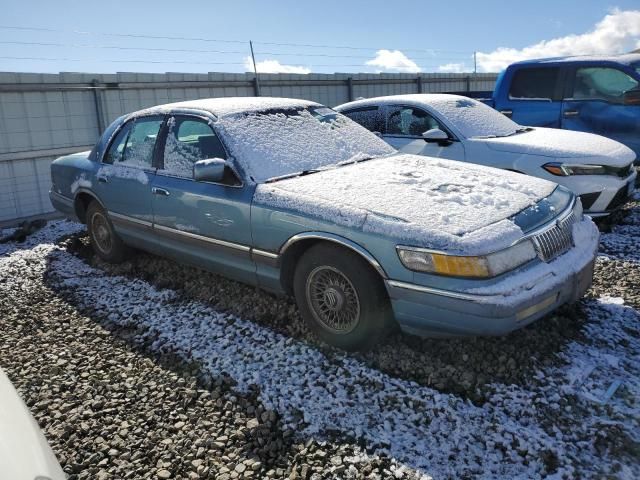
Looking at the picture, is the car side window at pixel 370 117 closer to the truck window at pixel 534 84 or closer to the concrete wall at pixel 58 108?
the truck window at pixel 534 84

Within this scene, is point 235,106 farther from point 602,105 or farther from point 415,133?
point 602,105

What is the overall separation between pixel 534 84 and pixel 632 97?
1.34 meters

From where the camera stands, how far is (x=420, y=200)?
10.4 feet

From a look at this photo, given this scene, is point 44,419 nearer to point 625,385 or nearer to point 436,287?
point 436,287

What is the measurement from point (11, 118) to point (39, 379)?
5788 mm

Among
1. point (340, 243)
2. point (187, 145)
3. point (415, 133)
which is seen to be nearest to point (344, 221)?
point (340, 243)

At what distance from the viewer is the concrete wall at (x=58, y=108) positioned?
769 centimetres

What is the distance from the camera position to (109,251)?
527 centimetres

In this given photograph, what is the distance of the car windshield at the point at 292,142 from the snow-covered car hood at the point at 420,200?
162 mm

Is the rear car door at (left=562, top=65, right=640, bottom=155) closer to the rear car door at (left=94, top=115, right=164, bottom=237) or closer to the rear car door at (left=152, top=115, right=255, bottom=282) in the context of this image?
the rear car door at (left=152, top=115, right=255, bottom=282)

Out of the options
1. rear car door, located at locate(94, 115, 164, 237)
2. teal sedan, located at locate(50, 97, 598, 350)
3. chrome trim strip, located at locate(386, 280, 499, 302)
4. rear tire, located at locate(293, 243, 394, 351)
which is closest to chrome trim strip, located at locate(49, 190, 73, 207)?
rear car door, located at locate(94, 115, 164, 237)

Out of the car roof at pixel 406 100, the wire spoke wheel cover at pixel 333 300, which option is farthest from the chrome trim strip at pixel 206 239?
the car roof at pixel 406 100

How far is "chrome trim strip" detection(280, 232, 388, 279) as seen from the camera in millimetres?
2984

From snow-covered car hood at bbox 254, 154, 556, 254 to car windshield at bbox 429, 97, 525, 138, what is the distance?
203 centimetres
